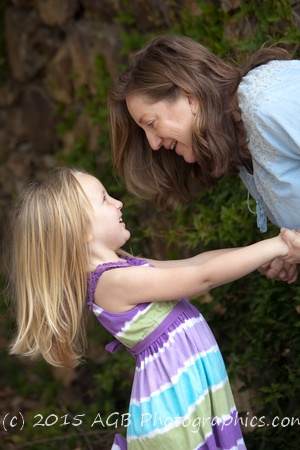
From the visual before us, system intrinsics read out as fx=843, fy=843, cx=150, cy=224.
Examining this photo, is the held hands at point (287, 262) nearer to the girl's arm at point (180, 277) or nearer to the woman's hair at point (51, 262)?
the girl's arm at point (180, 277)

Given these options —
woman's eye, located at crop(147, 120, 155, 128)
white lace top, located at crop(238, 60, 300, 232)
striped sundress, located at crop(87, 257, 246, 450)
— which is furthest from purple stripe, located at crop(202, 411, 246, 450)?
woman's eye, located at crop(147, 120, 155, 128)

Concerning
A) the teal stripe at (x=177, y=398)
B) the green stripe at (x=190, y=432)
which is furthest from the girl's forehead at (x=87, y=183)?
the green stripe at (x=190, y=432)

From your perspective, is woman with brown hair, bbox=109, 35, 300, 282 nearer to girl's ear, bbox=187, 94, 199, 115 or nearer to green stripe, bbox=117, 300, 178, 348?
girl's ear, bbox=187, 94, 199, 115

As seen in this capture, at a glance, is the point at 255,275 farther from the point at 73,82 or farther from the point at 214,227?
the point at 73,82

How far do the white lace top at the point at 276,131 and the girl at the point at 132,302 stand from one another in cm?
13

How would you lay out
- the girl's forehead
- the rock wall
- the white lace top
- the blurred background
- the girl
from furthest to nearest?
the rock wall, the blurred background, the girl's forehead, the girl, the white lace top

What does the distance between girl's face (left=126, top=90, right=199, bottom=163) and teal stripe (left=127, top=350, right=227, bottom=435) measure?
68 centimetres

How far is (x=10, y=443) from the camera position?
162 inches

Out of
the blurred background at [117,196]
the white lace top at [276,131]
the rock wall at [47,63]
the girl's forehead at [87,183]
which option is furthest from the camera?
the rock wall at [47,63]

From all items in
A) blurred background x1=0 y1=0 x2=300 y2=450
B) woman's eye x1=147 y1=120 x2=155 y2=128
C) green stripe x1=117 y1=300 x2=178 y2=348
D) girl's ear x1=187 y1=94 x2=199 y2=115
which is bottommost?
blurred background x1=0 y1=0 x2=300 y2=450

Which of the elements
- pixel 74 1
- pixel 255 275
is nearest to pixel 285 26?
pixel 255 275

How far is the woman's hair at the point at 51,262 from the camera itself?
8.25ft

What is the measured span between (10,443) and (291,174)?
234 centimetres

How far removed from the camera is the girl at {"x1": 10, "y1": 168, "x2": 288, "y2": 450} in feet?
8.08
